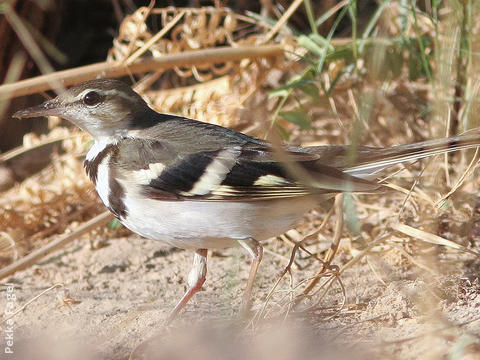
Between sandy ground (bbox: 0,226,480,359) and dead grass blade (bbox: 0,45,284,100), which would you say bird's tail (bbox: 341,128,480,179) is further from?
dead grass blade (bbox: 0,45,284,100)

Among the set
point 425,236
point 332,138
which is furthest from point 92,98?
point 332,138

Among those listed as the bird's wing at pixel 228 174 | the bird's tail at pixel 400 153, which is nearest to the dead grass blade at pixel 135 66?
the bird's wing at pixel 228 174

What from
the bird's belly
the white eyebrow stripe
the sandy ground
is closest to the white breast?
the bird's belly

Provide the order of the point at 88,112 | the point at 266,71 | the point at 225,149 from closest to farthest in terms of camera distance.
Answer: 1. the point at 225,149
2. the point at 88,112
3. the point at 266,71

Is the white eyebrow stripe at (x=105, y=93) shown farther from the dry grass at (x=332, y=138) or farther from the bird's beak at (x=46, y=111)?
the dry grass at (x=332, y=138)

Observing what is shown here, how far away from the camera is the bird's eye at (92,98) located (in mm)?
3707

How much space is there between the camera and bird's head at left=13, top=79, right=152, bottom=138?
3713mm

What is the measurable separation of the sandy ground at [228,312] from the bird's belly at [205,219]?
193mm

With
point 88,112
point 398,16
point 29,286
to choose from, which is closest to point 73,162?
point 29,286

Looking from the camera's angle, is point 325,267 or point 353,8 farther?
point 353,8

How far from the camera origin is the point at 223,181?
3.33 m

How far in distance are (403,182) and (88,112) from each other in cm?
205

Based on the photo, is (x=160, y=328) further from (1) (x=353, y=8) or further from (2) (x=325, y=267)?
(1) (x=353, y=8)

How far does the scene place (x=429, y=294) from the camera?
325cm
